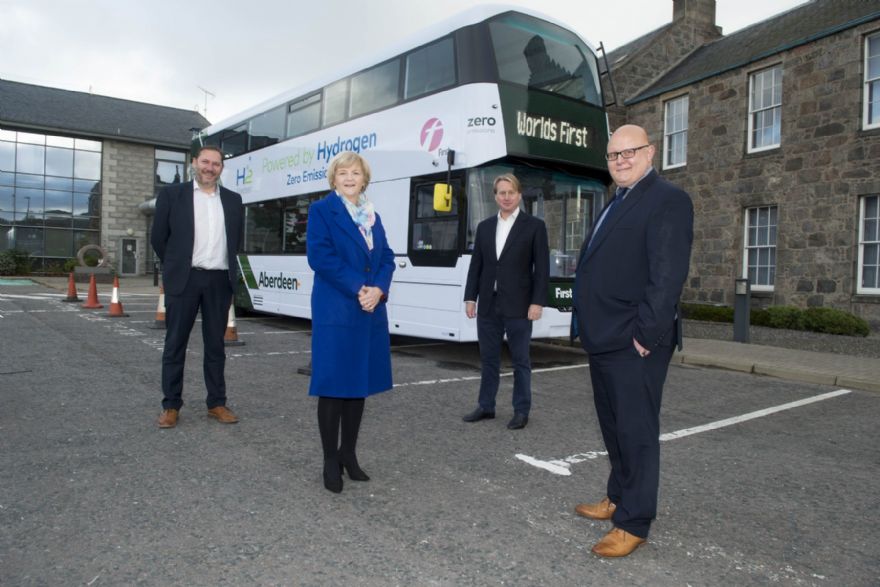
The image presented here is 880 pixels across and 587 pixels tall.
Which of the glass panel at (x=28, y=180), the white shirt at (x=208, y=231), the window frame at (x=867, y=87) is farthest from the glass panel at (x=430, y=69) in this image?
the glass panel at (x=28, y=180)

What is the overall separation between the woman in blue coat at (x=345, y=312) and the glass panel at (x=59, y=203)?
34.0 meters

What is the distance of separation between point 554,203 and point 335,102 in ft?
13.4

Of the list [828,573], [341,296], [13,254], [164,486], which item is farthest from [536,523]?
[13,254]

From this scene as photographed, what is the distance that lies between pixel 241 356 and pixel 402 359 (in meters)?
2.04

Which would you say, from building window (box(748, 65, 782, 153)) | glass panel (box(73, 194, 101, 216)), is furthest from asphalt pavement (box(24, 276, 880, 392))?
glass panel (box(73, 194, 101, 216))

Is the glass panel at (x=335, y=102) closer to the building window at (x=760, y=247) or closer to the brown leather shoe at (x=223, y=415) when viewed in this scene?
→ the brown leather shoe at (x=223, y=415)

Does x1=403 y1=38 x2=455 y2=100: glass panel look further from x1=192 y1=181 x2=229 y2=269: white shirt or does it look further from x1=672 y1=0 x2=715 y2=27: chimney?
x1=672 y1=0 x2=715 y2=27: chimney

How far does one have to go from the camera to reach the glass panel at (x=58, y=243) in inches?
1242

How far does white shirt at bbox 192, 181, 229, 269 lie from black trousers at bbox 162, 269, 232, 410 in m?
0.08

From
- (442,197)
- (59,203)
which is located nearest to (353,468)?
(442,197)

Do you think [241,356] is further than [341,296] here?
Yes

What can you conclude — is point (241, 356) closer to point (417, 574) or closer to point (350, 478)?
point (350, 478)

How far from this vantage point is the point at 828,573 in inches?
104

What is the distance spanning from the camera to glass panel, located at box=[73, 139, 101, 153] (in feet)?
106
